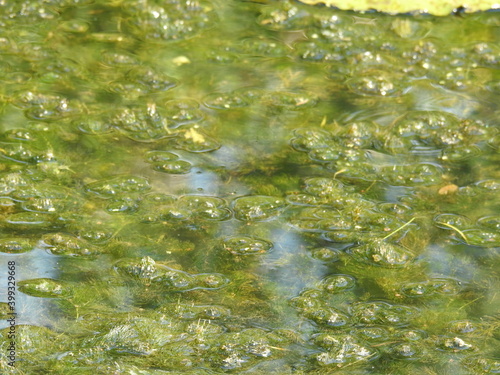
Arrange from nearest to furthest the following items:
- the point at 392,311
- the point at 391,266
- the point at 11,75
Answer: the point at 392,311 → the point at 391,266 → the point at 11,75

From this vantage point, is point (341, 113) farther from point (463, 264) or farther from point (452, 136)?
point (463, 264)

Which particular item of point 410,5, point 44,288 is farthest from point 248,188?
point 410,5

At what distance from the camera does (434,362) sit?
2314 mm

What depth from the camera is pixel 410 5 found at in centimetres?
418

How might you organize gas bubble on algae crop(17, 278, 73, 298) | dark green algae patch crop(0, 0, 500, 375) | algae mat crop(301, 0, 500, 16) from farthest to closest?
1. algae mat crop(301, 0, 500, 16)
2. gas bubble on algae crop(17, 278, 73, 298)
3. dark green algae patch crop(0, 0, 500, 375)

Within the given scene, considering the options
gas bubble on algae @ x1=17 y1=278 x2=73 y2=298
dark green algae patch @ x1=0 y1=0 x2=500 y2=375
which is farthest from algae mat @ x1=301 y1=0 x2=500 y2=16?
gas bubble on algae @ x1=17 y1=278 x2=73 y2=298

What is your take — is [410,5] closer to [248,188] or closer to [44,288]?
[248,188]

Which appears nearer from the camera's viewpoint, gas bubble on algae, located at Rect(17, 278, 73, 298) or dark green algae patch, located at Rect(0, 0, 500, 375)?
dark green algae patch, located at Rect(0, 0, 500, 375)

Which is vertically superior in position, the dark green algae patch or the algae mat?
the algae mat

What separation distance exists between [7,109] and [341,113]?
1588 mm

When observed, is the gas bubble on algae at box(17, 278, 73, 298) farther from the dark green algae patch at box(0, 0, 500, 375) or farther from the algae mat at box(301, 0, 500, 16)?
the algae mat at box(301, 0, 500, 16)

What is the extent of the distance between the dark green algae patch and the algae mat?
2.0 inches

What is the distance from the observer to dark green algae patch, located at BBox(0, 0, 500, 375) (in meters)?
2.36

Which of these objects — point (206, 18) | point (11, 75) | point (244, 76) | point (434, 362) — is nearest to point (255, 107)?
point (244, 76)
